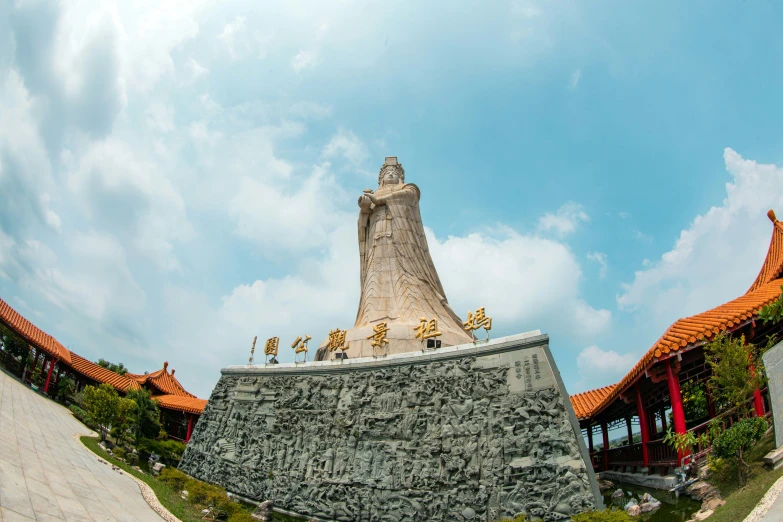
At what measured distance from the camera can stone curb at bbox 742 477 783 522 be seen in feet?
16.4

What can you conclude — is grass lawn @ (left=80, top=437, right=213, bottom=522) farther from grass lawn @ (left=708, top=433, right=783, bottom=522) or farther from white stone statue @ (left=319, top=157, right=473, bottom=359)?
grass lawn @ (left=708, top=433, right=783, bottom=522)

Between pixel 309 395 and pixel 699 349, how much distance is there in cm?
754

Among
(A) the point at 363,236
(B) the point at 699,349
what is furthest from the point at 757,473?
(A) the point at 363,236

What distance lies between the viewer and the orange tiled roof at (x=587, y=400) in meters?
12.4

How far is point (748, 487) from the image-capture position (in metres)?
6.04

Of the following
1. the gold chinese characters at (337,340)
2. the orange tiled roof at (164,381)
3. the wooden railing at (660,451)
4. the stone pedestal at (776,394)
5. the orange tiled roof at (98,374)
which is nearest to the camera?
the stone pedestal at (776,394)

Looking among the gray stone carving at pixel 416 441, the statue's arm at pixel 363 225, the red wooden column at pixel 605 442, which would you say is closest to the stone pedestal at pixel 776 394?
the gray stone carving at pixel 416 441

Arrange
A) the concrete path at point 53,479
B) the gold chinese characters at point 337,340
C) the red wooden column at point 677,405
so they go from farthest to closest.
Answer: the gold chinese characters at point 337,340
the red wooden column at point 677,405
the concrete path at point 53,479

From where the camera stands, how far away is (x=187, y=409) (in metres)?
18.2

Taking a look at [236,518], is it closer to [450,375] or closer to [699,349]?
[450,375]

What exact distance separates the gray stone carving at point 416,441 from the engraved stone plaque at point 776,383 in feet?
8.17

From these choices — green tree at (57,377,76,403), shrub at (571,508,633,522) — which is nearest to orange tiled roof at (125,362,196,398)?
green tree at (57,377,76,403)

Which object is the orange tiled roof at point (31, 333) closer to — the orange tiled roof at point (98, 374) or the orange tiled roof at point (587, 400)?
the orange tiled roof at point (98, 374)

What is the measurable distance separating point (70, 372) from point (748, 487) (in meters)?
21.9
